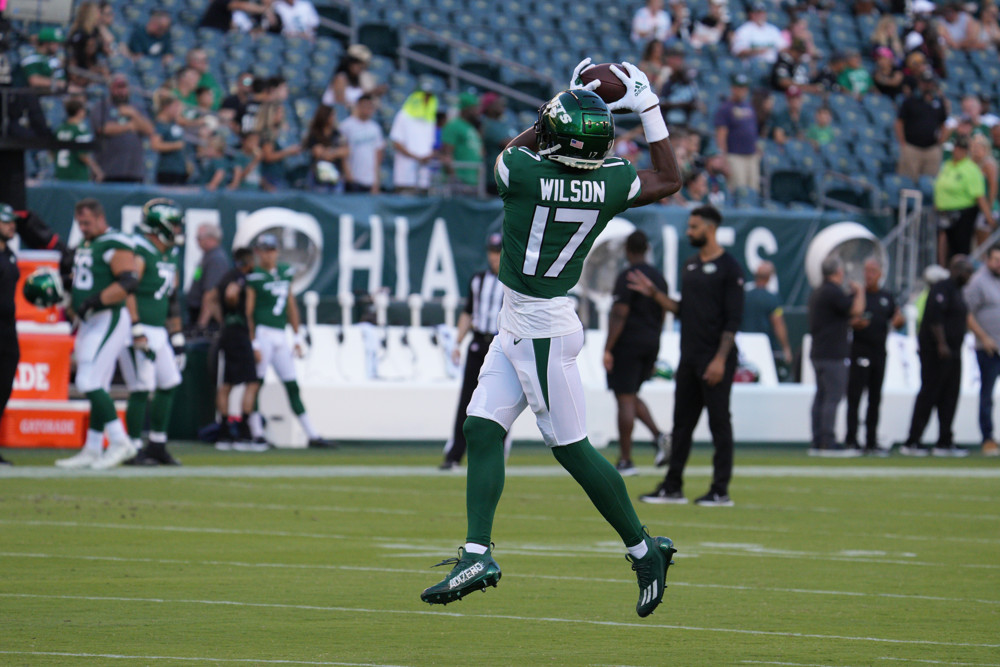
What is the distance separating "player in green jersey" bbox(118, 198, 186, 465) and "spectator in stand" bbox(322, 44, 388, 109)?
6535mm

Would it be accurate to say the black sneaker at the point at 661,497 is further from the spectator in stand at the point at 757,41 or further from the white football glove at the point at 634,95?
the spectator in stand at the point at 757,41

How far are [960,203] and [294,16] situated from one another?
9.50 meters

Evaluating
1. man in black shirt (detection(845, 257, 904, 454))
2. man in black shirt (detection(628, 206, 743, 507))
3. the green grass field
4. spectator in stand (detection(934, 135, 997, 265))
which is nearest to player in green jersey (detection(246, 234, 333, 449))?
the green grass field

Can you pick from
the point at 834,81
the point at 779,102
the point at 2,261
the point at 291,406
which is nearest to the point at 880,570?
the point at 2,261

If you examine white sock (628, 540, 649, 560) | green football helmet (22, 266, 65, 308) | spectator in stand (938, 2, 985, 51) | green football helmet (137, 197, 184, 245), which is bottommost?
white sock (628, 540, 649, 560)

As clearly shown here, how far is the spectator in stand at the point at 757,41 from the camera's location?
27.5 meters

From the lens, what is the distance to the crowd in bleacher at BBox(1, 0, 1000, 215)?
19.7m

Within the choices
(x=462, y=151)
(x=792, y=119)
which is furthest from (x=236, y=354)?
(x=792, y=119)

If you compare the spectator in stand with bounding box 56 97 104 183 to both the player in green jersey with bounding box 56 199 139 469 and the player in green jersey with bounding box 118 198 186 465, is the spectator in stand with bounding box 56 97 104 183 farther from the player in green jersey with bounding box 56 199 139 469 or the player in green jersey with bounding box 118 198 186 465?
the player in green jersey with bounding box 56 199 139 469

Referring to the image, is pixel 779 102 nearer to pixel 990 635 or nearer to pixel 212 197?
pixel 212 197

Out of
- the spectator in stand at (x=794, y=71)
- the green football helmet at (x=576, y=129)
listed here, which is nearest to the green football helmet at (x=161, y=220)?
the green football helmet at (x=576, y=129)

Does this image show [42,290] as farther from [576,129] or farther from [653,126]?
[576,129]

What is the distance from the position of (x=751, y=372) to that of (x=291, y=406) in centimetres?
578

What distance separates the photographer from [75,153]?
18.6m
